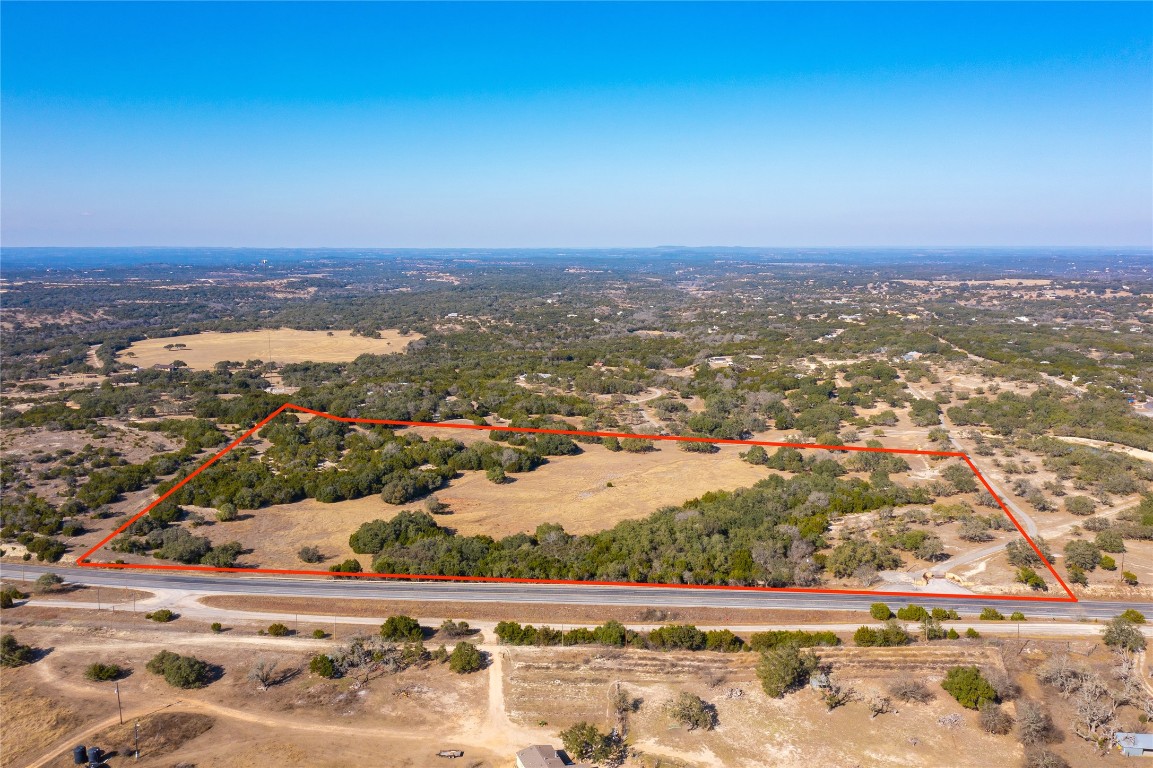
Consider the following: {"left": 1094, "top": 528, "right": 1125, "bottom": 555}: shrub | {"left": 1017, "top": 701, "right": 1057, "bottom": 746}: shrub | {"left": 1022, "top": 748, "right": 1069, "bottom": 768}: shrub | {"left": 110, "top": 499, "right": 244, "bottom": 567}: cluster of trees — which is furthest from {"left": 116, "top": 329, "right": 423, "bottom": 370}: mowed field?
{"left": 1022, "top": 748, "right": 1069, "bottom": 768}: shrub

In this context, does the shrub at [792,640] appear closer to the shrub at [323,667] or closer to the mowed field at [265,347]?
the shrub at [323,667]

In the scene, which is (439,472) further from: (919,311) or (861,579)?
(919,311)

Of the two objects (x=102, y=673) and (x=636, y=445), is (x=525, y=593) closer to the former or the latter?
(x=102, y=673)

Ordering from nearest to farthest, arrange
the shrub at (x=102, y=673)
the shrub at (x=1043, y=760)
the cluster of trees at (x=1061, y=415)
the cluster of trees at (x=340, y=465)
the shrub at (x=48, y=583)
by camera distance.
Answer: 1. the shrub at (x=1043, y=760)
2. the shrub at (x=102, y=673)
3. the shrub at (x=48, y=583)
4. the cluster of trees at (x=340, y=465)
5. the cluster of trees at (x=1061, y=415)

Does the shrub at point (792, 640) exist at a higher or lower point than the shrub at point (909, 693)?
higher

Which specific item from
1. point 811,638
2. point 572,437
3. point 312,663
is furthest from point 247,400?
point 811,638

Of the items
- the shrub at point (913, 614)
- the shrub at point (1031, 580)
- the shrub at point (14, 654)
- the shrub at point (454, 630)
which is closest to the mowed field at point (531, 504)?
the shrub at point (454, 630)
